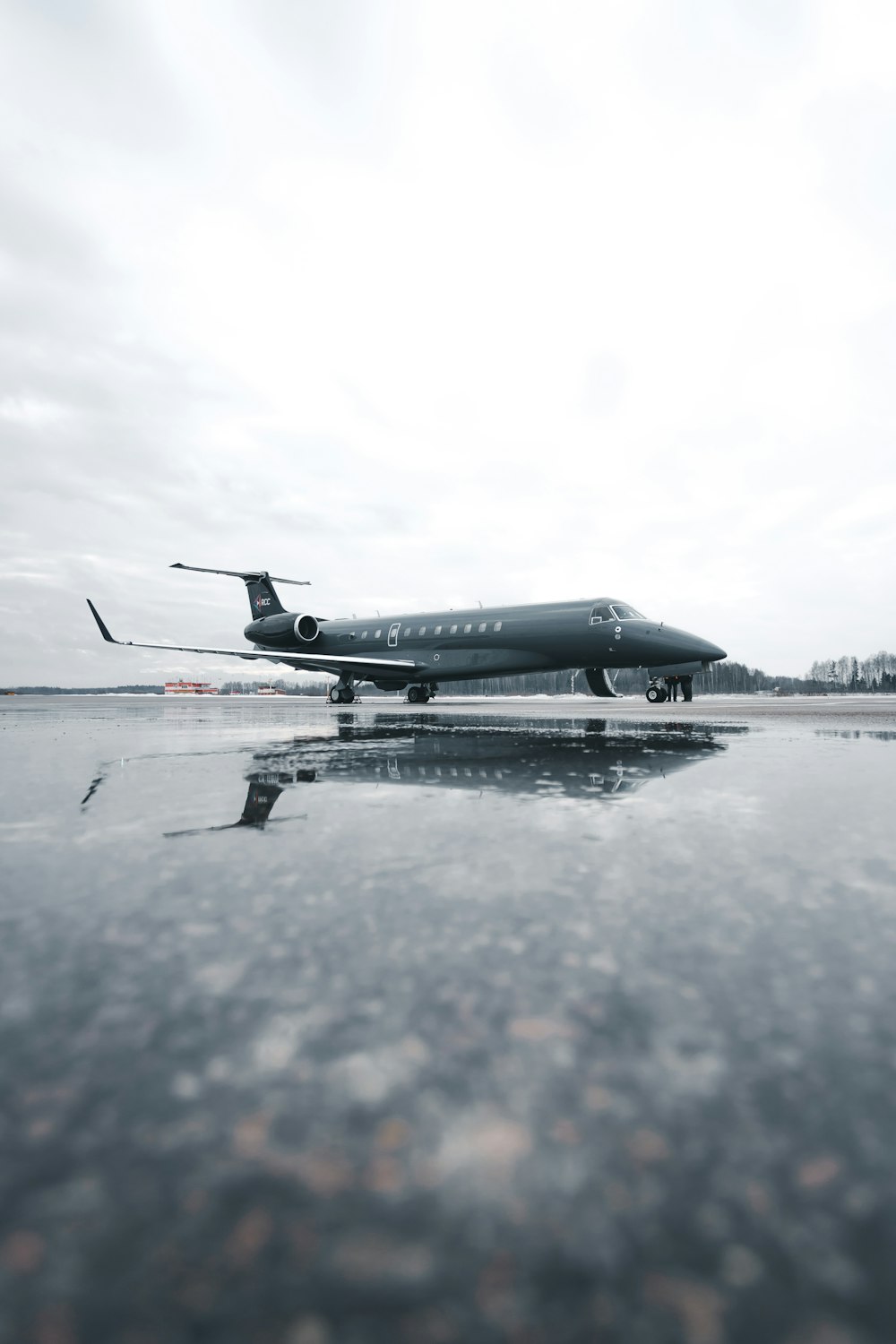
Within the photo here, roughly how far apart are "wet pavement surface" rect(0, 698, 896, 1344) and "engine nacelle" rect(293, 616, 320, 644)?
24062 millimetres

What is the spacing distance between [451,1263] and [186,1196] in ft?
1.40

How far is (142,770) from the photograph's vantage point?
613cm

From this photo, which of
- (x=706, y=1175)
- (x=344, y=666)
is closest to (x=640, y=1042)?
(x=706, y=1175)

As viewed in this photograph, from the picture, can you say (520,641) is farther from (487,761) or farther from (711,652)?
(487,761)

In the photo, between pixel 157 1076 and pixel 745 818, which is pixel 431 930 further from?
pixel 745 818

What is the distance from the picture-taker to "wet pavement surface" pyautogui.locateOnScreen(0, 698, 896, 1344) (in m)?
0.90

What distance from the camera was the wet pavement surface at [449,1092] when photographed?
90 cm

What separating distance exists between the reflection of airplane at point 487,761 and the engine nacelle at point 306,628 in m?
17.2

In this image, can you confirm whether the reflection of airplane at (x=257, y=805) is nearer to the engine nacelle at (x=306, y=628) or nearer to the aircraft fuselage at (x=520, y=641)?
the aircraft fuselage at (x=520, y=641)

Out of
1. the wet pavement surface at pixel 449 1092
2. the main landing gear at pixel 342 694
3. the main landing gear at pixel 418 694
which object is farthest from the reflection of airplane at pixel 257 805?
the main landing gear at pixel 342 694

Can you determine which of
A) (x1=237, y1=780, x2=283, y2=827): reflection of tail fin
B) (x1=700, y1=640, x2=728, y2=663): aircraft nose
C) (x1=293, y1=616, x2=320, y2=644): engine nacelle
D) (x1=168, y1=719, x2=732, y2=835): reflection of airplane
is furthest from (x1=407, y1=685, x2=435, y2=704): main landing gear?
(x1=237, y1=780, x2=283, y2=827): reflection of tail fin

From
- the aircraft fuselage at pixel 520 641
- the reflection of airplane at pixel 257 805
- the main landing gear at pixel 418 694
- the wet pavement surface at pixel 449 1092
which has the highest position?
the aircraft fuselage at pixel 520 641

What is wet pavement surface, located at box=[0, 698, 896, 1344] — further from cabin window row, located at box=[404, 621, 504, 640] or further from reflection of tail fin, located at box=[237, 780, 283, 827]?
cabin window row, located at box=[404, 621, 504, 640]

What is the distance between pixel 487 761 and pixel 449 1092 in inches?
212
